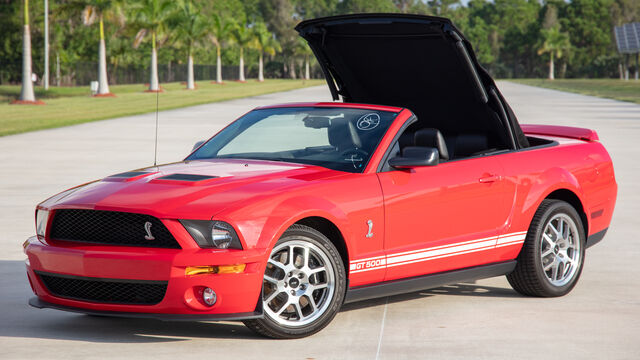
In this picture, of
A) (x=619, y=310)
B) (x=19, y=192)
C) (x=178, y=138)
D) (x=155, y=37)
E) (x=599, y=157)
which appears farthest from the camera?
(x=155, y=37)

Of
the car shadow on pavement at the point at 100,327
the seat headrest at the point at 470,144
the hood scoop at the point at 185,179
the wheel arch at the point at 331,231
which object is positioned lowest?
the car shadow on pavement at the point at 100,327

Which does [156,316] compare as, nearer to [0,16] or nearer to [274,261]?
[274,261]

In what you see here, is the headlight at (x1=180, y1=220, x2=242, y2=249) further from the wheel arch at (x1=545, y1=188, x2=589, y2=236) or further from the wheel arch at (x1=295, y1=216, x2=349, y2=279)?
the wheel arch at (x1=545, y1=188, x2=589, y2=236)

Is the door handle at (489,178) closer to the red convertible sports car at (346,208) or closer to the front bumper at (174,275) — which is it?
the red convertible sports car at (346,208)

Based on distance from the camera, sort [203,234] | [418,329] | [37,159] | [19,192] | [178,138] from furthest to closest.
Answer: [178,138] → [37,159] → [19,192] → [418,329] → [203,234]

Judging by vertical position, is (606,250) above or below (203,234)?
below

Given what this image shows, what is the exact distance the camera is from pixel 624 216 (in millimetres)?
11805

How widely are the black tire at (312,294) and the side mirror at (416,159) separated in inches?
30.1

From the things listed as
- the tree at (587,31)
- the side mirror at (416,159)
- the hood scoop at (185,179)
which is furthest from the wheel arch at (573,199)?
the tree at (587,31)

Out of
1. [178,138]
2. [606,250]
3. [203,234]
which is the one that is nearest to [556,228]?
[606,250]

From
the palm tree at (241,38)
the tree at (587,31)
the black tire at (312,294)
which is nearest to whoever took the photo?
the black tire at (312,294)

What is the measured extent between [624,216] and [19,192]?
25.8ft

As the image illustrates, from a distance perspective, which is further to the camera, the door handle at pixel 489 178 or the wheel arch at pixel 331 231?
the door handle at pixel 489 178

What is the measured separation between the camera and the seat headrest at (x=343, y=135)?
22.3ft
